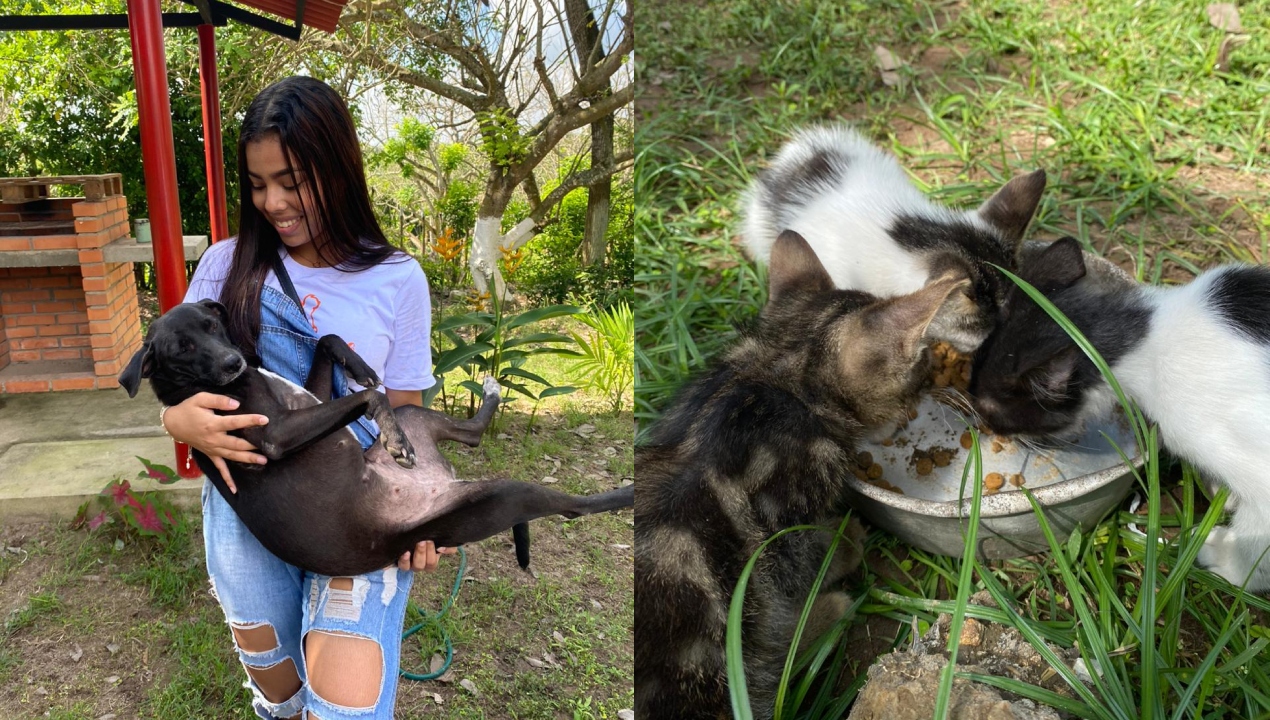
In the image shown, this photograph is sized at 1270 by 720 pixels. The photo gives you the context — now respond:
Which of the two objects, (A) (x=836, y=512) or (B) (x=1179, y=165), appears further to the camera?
(B) (x=1179, y=165)

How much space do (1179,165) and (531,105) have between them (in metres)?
2.52

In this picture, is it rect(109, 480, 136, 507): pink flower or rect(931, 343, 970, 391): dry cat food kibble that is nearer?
rect(931, 343, 970, 391): dry cat food kibble

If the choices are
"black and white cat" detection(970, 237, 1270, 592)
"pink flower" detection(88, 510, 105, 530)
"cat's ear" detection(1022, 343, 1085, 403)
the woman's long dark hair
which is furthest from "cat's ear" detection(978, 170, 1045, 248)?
"pink flower" detection(88, 510, 105, 530)

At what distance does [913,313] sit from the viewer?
1910 millimetres

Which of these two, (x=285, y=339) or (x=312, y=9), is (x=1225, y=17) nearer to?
(x=312, y=9)

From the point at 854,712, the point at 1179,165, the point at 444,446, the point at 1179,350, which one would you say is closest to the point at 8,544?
the point at 444,446

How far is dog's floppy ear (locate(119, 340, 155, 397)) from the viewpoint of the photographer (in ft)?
4.17

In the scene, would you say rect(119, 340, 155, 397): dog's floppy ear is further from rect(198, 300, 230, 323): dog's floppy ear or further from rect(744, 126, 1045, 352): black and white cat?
rect(744, 126, 1045, 352): black and white cat

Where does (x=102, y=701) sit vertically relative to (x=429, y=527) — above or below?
below

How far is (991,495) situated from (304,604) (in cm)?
141

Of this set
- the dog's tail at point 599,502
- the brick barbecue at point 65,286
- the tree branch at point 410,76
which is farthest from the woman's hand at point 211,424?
the brick barbecue at point 65,286

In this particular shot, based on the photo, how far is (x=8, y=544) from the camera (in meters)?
3.08

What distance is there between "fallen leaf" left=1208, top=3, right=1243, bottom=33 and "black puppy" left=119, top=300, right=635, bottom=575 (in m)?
4.01

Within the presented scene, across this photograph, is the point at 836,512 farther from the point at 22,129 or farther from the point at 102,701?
the point at 22,129
